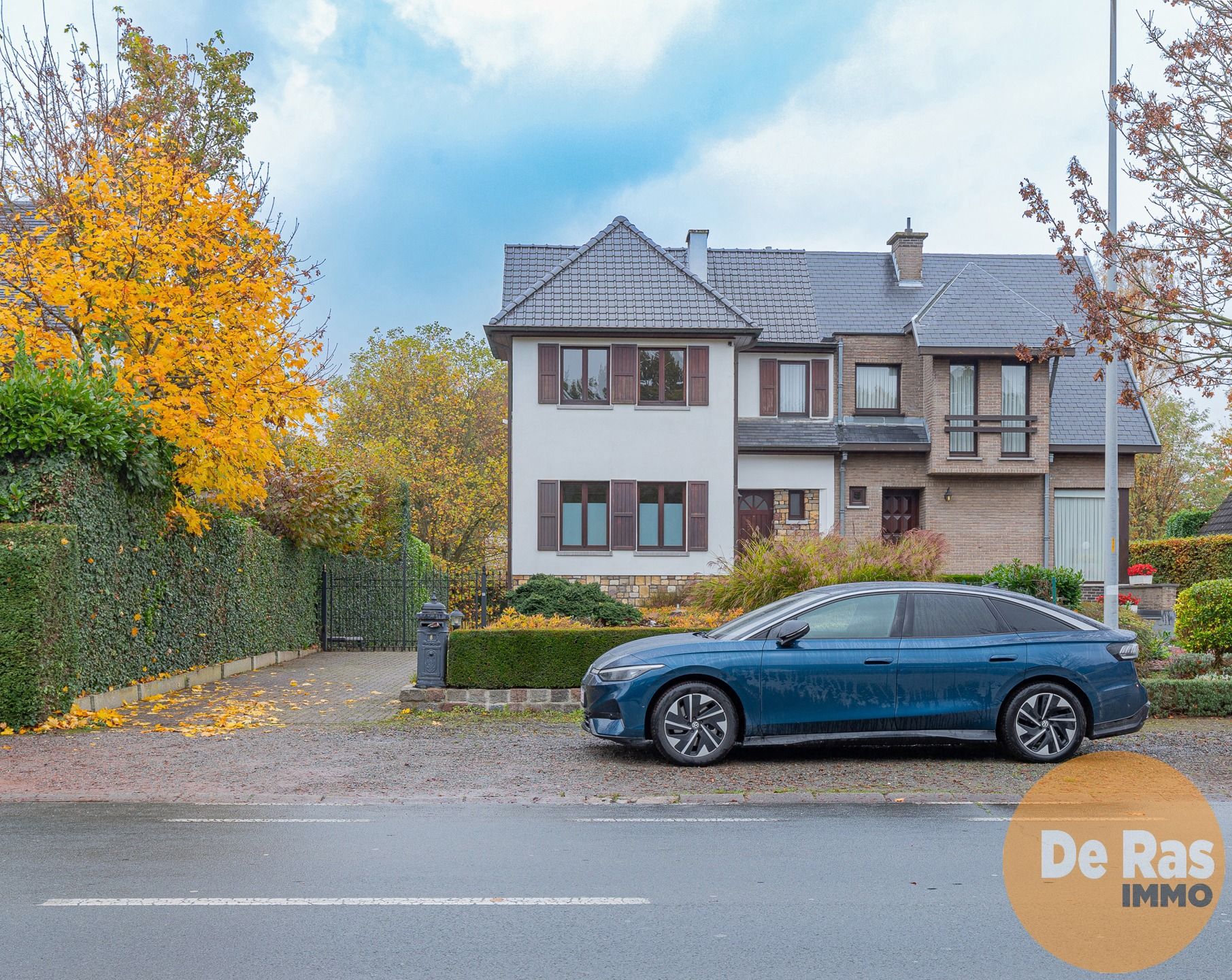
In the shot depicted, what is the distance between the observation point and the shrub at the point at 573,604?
59.9ft

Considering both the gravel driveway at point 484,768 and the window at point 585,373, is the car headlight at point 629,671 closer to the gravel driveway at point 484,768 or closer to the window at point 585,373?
the gravel driveway at point 484,768

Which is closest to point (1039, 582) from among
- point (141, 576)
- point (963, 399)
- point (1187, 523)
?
point (963, 399)

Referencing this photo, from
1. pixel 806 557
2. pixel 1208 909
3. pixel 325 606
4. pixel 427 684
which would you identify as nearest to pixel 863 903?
pixel 1208 909

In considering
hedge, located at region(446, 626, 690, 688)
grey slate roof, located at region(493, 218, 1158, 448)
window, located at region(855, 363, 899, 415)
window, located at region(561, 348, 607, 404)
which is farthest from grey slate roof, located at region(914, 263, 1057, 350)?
hedge, located at region(446, 626, 690, 688)

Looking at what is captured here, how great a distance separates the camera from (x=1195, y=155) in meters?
13.9

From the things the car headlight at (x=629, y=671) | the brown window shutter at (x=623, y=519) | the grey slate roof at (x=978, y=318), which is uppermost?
the grey slate roof at (x=978, y=318)

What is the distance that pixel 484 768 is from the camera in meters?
10.2

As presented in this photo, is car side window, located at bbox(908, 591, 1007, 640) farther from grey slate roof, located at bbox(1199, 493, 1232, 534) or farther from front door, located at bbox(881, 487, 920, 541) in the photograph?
grey slate roof, located at bbox(1199, 493, 1232, 534)

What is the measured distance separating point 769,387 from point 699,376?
10.4ft

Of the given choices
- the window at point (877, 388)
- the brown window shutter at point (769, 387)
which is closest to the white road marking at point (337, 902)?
the brown window shutter at point (769, 387)

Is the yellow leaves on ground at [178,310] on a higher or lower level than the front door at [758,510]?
higher

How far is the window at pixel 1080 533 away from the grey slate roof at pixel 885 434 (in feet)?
13.5

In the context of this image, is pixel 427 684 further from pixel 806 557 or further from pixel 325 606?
pixel 325 606

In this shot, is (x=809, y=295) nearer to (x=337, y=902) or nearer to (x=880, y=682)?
(x=880, y=682)
